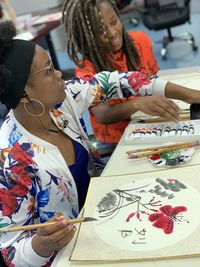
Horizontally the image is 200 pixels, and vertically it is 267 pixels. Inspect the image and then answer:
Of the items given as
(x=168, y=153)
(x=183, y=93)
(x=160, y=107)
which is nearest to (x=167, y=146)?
(x=168, y=153)

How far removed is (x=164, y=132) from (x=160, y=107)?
9 centimetres

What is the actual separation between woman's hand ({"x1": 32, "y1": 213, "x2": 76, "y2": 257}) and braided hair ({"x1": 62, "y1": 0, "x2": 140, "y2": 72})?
0.95 metres

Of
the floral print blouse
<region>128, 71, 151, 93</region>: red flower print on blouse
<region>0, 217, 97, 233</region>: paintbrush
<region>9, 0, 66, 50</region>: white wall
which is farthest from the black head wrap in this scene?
<region>9, 0, 66, 50</region>: white wall

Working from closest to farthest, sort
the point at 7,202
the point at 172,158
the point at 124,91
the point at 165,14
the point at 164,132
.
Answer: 1. the point at 7,202
2. the point at 172,158
3. the point at 164,132
4. the point at 124,91
5. the point at 165,14

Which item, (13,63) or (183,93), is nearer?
(13,63)

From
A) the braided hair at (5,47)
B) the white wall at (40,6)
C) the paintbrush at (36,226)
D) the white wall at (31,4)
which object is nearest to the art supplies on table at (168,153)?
the paintbrush at (36,226)

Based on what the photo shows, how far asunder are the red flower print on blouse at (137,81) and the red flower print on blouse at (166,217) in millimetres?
609

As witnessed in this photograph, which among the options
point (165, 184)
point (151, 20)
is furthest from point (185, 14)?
point (165, 184)

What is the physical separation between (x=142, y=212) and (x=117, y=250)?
12 cm

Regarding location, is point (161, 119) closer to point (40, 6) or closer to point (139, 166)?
point (139, 166)

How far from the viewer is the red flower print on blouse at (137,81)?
1.41m

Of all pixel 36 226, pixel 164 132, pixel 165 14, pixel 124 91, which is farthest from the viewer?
pixel 165 14

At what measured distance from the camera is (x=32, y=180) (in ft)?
3.48

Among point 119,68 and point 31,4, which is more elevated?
point 119,68
